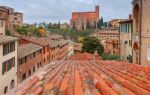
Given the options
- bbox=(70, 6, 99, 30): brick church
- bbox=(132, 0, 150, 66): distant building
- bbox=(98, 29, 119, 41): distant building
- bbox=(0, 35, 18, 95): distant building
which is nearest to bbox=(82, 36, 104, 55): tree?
bbox=(0, 35, 18, 95): distant building

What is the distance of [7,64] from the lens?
94.2 feet

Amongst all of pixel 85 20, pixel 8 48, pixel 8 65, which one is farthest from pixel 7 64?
pixel 85 20

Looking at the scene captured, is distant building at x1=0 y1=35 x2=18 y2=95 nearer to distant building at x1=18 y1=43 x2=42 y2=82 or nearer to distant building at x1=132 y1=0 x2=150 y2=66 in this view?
distant building at x1=18 y1=43 x2=42 y2=82

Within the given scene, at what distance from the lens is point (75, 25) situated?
187125 millimetres

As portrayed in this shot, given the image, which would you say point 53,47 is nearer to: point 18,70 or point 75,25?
point 18,70

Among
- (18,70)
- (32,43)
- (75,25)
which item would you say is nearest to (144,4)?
(18,70)

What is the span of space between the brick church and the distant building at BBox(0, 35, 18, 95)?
487 ft

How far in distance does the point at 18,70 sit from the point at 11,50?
3.55m

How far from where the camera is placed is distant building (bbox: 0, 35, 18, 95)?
26797mm

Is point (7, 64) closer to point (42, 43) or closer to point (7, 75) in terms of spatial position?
point (7, 75)

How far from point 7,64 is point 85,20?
160168 millimetres

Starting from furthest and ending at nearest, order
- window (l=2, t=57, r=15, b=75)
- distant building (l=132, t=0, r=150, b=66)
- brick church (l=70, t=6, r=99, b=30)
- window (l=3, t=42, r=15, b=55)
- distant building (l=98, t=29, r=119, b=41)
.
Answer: brick church (l=70, t=6, r=99, b=30)
distant building (l=98, t=29, r=119, b=41)
window (l=3, t=42, r=15, b=55)
window (l=2, t=57, r=15, b=75)
distant building (l=132, t=0, r=150, b=66)

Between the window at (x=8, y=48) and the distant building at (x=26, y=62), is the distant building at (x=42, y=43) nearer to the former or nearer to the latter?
the distant building at (x=26, y=62)

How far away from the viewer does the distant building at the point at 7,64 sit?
26797mm
